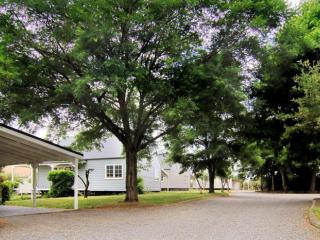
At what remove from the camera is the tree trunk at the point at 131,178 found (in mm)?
24859

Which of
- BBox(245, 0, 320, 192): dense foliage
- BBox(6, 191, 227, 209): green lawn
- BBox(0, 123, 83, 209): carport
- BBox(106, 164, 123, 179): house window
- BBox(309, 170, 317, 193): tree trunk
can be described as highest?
BBox(245, 0, 320, 192): dense foliage

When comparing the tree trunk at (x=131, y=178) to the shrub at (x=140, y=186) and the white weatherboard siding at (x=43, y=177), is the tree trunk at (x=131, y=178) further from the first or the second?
the white weatherboard siding at (x=43, y=177)

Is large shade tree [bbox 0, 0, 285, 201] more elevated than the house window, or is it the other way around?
large shade tree [bbox 0, 0, 285, 201]

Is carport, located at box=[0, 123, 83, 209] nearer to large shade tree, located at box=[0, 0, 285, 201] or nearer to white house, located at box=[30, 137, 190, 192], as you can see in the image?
large shade tree, located at box=[0, 0, 285, 201]

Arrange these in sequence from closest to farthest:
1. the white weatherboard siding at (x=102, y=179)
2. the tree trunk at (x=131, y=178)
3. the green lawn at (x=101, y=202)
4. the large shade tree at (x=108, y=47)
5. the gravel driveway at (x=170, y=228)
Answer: the gravel driveway at (x=170, y=228) < the large shade tree at (x=108, y=47) < the green lawn at (x=101, y=202) < the tree trunk at (x=131, y=178) < the white weatherboard siding at (x=102, y=179)

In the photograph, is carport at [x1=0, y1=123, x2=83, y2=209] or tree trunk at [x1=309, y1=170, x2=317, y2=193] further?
tree trunk at [x1=309, y1=170, x2=317, y2=193]

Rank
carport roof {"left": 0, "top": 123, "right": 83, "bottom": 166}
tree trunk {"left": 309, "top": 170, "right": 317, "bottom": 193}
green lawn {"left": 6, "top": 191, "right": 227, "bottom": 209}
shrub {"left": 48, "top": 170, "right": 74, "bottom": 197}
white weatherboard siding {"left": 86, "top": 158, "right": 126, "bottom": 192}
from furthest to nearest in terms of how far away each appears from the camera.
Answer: tree trunk {"left": 309, "top": 170, "right": 317, "bottom": 193} → white weatherboard siding {"left": 86, "top": 158, "right": 126, "bottom": 192} → shrub {"left": 48, "top": 170, "right": 74, "bottom": 197} → green lawn {"left": 6, "top": 191, "right": 227, "bottom": 209} → carport roof {"left": 0, "top": 123, "right": 83, "bottom": 166}

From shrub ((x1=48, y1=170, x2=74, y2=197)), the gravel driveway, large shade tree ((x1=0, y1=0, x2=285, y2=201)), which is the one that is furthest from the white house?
the gravel driveway

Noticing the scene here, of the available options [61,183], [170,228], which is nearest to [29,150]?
[170,228]

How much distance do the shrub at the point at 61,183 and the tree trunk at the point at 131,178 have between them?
1437 centimetres

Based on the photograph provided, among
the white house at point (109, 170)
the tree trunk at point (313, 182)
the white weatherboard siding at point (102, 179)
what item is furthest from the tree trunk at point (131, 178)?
the tree trunk at point (313, 182)

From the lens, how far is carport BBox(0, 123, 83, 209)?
704 inches

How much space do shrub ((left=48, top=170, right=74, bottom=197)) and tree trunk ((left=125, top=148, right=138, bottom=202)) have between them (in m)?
14.4

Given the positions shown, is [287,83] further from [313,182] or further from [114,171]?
[313,182]
